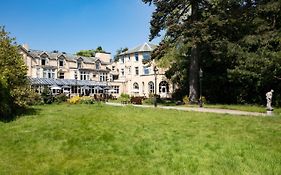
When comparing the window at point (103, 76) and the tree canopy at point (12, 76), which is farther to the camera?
the window at point (103, 76)

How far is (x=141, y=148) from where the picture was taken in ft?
35.1

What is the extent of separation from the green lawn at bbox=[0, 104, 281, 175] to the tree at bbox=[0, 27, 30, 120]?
156 inches

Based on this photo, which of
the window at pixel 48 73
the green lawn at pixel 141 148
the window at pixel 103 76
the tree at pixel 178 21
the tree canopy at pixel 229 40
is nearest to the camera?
the green lawn at pixel 141 148

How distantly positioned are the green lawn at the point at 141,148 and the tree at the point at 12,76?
156 inches

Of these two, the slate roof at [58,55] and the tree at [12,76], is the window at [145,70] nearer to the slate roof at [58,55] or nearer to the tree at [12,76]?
the slate roof at [58,55]

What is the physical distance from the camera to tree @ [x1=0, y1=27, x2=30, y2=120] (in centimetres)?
1872

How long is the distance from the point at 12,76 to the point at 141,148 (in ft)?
39.7

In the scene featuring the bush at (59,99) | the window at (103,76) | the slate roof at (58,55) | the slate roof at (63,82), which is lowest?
the bush at (59,99)

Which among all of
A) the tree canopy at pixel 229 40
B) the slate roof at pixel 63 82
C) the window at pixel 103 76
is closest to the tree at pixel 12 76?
the tree canopy at pixel 229 40

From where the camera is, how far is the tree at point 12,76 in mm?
18719

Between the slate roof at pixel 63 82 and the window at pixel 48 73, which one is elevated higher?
the window at pixel 48 73

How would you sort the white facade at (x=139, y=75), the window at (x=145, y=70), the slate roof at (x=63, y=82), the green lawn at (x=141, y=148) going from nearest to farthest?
the green lawn at (x=141, y=148), the slate roof at (x=63, y=82), the white facade at (x=139, y=75), the window at (x=145, y=70)

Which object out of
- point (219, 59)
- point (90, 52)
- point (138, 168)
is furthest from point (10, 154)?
point (90, 52)

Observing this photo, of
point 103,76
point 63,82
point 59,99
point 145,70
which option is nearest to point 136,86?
point 145,70
